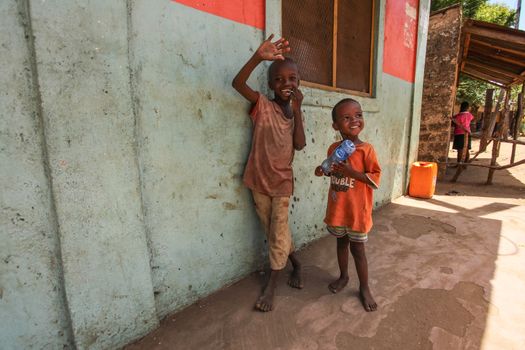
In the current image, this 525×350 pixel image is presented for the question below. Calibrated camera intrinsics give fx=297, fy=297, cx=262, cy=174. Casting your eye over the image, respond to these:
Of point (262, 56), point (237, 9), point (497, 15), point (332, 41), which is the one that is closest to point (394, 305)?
point (262, 56)

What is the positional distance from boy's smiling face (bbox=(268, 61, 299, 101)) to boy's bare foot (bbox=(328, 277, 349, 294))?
4.70 ft

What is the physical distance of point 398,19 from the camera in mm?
4047

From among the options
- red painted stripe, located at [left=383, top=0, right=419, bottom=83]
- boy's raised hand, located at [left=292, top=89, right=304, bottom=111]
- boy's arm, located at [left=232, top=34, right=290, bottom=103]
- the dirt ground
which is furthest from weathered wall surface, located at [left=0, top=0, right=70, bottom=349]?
red painted stripe, located at [left=383, top=0, right=419, bottom=83]

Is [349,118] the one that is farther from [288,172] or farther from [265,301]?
[265,301]

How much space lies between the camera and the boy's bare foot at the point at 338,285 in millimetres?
2223

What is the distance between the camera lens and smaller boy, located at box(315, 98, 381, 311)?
1.93m

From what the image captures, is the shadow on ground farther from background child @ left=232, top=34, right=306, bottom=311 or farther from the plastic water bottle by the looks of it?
the plastic water bottle

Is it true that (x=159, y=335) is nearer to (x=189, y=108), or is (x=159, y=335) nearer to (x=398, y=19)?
(x=189, y=108)

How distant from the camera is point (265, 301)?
80.9 inches

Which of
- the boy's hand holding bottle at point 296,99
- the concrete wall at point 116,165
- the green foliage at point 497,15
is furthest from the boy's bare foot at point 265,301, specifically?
the green foliage at point 497,15

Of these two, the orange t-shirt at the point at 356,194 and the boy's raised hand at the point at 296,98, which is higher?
the boy's raised hand at the point at 296,98

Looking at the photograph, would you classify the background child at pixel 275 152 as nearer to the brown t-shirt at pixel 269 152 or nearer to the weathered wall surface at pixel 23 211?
the brown t-shirt at pixel 269 152

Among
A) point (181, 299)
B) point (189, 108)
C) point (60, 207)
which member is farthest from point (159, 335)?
point (189, 108)

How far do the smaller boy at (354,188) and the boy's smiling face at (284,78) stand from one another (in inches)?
13.7
